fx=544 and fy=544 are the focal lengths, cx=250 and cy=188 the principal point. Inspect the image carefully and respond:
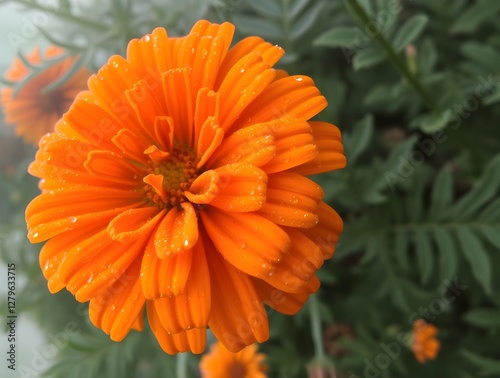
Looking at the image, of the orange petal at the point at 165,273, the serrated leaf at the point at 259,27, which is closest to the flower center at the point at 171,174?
the orange petal at the point at 165,273

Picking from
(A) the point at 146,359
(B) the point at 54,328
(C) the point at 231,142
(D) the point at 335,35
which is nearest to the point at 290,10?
(D) the point at 335,35

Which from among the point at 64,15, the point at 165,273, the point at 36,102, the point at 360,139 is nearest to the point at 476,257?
the point at 360,139

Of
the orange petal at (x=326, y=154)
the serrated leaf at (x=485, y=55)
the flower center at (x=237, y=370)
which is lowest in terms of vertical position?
the flower center at (x=237, y=370)

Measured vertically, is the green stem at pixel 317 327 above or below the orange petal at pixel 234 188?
below

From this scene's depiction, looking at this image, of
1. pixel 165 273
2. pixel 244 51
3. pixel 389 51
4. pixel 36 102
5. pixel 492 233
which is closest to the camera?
pixel 165 273

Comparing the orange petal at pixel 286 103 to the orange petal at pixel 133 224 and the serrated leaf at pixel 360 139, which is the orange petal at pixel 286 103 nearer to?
the orange petal at pixel 133 224

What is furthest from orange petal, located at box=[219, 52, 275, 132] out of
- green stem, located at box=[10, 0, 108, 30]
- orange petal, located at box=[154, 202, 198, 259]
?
green stem, located at box=[10, 0, 108, 30]

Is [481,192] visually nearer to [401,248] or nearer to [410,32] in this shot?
[401,248]
